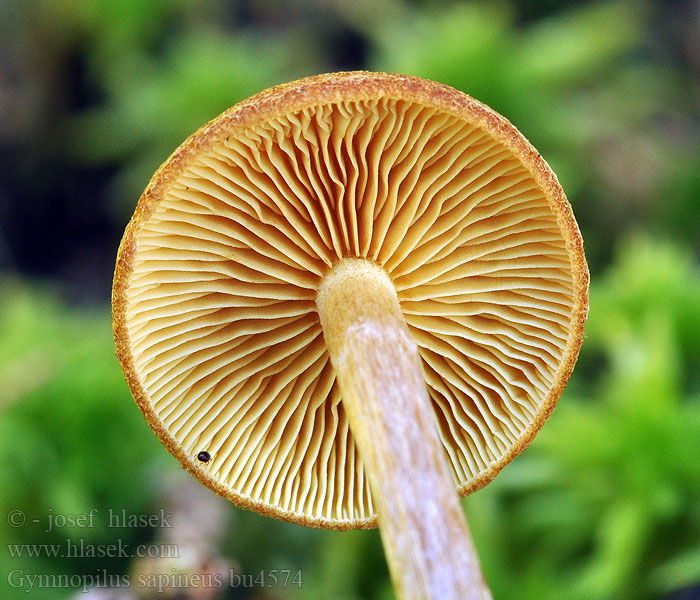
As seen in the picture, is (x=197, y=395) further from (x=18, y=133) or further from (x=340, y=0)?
(x=340, y=0)

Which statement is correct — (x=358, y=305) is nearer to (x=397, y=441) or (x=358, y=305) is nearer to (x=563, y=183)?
(x=397, y=441)

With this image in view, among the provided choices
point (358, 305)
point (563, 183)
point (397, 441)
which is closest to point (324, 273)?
point (358, 305)

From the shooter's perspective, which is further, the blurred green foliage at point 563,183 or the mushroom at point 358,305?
the blurred green foliage at point 563,183

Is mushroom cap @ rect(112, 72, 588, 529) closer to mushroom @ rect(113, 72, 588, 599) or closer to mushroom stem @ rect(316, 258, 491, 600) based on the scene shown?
mushroom @ rect(113, 72, 588, 599)

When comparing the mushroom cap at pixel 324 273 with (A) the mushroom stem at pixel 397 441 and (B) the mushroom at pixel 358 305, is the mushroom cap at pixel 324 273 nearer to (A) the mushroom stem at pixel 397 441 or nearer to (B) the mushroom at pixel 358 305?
(B) the mushroom at pixel 358 305

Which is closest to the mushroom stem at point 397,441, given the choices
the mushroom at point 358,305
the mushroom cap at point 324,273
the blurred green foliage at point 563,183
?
the mushroom at point 358,305

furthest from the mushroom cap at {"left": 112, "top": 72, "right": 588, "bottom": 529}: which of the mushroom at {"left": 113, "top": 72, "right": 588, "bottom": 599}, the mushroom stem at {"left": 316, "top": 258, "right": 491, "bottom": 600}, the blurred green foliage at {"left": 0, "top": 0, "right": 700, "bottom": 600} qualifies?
the blurred green foliage at {"left": 0, "top": 0, "right": 700, "bottom": 600}

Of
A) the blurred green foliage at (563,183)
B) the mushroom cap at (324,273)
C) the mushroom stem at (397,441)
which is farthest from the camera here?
the blurred green foliage at (563,183)

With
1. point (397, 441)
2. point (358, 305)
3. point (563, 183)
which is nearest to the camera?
point (397, 441)

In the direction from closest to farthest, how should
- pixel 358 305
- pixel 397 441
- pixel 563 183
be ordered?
pixel 397 441 < pixel 358 305 < pixel 563 183

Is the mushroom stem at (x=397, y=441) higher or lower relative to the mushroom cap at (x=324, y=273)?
lower
